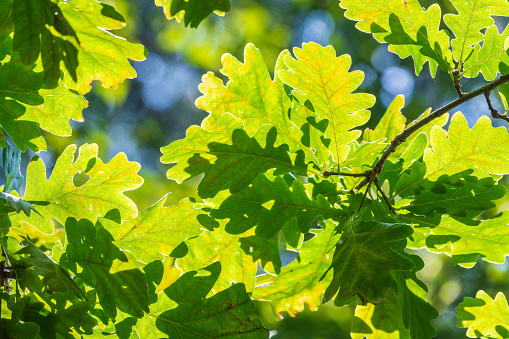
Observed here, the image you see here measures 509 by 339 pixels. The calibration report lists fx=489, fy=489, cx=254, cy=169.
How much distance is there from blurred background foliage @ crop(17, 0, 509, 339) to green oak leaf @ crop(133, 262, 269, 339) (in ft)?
12.8

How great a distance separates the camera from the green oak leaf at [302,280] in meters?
1.07

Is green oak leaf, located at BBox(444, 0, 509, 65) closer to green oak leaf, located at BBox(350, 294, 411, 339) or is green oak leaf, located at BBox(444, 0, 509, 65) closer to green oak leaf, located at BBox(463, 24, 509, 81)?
green oak leaf, located at BBox(463, 24, 509, 81)

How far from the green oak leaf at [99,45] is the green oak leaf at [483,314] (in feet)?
3.23

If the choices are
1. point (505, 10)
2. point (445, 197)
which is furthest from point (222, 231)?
point (505, 10)

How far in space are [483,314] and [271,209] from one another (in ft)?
2.16

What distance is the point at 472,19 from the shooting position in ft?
3.40

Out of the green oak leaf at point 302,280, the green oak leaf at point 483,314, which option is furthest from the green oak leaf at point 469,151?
the green oak leaf at point 483,314

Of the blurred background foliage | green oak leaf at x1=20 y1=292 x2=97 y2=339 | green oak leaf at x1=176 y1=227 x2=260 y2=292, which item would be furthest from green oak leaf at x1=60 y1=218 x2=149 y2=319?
the blurred background foliage

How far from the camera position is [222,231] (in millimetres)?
1032

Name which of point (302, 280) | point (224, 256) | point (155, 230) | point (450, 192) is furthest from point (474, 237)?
point (155, 230)

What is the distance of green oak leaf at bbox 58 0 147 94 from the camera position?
75 centimetres

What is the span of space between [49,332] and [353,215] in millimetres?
578

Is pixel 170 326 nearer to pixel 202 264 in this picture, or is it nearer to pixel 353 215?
pixel 202 264

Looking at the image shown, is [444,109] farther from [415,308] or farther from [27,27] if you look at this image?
[27,27]
